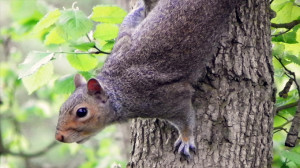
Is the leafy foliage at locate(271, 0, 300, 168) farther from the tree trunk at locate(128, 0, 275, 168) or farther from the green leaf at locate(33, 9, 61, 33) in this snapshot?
the green leaf at locate(33, 9, 61, 33)

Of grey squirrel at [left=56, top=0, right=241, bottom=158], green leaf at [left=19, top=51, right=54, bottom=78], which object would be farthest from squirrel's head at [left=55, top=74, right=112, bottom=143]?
green leaf at [left=19, top=51, right=54, bottom=78]

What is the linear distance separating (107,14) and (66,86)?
0.54 metres

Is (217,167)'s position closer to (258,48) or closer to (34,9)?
(258,48)

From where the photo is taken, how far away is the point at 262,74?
8.26 ft

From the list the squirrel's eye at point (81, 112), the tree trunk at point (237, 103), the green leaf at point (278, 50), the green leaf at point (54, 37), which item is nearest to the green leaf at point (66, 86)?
the green leaf at point (54, 37)

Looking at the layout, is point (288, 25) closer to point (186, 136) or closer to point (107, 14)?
point (186, 136)

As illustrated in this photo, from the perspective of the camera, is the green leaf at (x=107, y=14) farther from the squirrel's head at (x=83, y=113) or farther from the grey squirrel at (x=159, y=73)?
the squirrel's head at (x=83, y=113)

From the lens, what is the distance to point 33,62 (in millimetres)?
2506

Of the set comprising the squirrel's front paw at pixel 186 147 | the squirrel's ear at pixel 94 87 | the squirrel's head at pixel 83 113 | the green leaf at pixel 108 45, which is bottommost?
the squirrel's front paw at pixel 186 147

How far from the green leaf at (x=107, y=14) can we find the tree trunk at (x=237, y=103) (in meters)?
0.69

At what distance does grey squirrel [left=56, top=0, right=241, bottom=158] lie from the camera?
8.46 feet

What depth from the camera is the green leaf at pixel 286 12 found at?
280cm

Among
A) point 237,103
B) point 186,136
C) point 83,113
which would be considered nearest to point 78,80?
point 83,113

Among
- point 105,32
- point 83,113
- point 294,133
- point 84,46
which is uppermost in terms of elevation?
point 105,32
